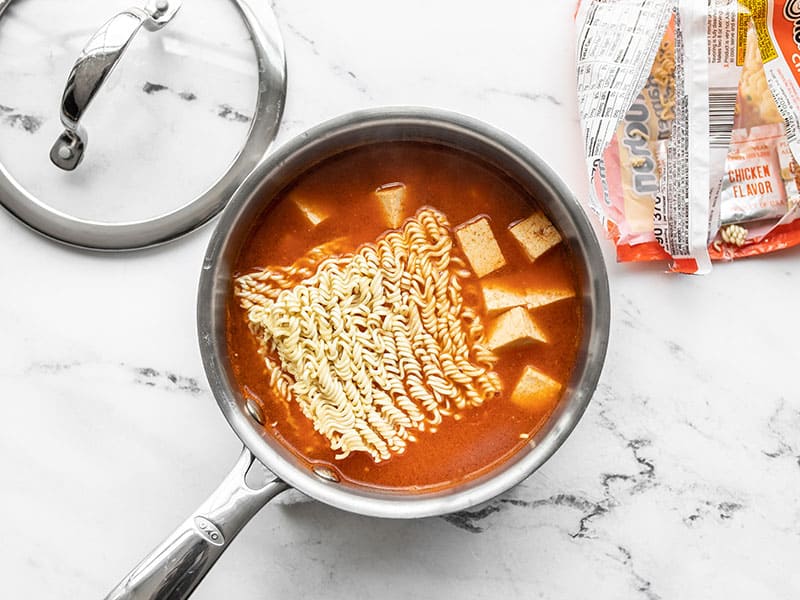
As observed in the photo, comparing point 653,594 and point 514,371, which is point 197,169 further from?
point 653,594

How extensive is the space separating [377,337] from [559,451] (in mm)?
388

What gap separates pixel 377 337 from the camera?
4.66 ft

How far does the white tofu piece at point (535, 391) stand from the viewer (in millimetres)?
1403

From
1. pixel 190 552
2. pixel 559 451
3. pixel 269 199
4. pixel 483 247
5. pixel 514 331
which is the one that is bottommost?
pixel 559 451

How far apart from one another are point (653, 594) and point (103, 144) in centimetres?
126

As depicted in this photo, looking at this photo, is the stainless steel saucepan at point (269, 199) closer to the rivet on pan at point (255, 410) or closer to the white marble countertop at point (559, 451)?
the rivet on pan at point (255, 410)

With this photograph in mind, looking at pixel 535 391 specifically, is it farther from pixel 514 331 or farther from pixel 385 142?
pixel 385 142

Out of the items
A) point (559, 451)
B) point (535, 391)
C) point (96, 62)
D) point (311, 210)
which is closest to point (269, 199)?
point (311, 210)

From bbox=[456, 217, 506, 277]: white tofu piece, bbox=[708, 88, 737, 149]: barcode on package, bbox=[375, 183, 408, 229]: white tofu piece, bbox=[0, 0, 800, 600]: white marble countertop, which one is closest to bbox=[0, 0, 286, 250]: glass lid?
bbox=[0, 0, 800, 600]: white marble countertop

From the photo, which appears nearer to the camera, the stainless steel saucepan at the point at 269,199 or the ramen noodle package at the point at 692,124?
the stainless steel saucepan at the point at 269,199

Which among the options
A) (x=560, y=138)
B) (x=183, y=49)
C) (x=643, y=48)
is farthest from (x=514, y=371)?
(x=183, y=49)

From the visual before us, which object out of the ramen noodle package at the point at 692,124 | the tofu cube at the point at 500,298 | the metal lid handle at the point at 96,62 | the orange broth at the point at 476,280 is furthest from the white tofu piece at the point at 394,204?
the metal lid handle at the point at 96,62

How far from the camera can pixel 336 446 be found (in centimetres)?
141

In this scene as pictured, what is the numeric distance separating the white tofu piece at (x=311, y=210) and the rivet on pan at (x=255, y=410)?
31 cm
